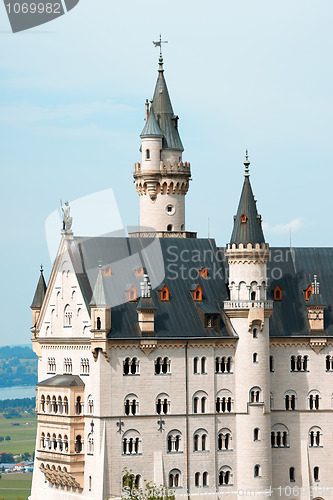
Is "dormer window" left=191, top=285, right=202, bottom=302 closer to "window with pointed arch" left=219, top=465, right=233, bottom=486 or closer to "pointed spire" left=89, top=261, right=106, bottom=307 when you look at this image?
"pointed spire" left=89, top=261, right=106, bottom=307

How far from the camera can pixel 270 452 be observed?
431 feet

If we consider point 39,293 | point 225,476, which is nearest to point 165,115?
point 39,293

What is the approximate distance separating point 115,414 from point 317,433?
Result: 18565mm

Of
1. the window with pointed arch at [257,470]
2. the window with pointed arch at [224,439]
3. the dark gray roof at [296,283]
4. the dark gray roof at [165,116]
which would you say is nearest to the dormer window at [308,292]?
the dark gray roof at [296,283]

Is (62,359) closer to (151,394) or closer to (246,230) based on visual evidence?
(151,394)

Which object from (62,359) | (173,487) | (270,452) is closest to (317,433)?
(270,452)

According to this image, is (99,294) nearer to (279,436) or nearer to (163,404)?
(163,404)

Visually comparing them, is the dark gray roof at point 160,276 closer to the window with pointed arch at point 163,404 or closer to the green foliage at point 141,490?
the window with pointed arch at point 163,404

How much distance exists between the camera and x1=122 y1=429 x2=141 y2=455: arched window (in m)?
127

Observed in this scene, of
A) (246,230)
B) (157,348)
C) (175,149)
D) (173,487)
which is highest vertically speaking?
(175,149)

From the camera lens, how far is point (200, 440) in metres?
130

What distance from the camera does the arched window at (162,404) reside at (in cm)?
12838

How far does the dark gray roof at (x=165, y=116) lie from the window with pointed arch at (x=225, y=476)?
2849cm

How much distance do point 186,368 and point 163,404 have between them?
3.45 meters
